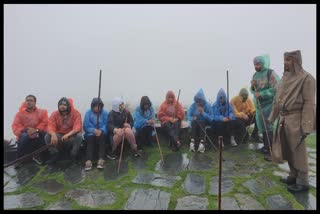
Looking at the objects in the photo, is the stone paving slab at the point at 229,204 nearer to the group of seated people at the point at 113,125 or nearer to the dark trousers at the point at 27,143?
the group of seated people at the point at 113,125

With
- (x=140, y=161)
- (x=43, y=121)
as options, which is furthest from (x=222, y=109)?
(x=43, y=121)

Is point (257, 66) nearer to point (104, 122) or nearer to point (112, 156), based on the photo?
point (104, 122)

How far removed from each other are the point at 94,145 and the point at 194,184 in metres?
2.48

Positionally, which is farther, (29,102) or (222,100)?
(222,100)

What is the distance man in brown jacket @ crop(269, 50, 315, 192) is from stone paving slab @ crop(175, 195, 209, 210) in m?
1.42

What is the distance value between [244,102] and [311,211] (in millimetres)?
4079

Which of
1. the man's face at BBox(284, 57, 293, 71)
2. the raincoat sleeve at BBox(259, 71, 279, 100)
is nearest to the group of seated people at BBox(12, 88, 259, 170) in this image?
the raincoat sleeve at BBox(259, 71, 279, 100)

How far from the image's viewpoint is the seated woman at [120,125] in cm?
655

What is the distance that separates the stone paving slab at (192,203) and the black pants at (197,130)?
278cm

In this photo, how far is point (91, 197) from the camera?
4688 millimetres

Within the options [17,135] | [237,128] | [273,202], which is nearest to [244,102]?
[237,128]

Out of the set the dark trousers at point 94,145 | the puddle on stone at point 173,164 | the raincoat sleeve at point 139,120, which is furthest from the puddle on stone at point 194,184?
the raincoat sleeve at point 139,120

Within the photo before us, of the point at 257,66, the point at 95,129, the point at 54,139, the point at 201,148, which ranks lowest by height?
the point at 201,148

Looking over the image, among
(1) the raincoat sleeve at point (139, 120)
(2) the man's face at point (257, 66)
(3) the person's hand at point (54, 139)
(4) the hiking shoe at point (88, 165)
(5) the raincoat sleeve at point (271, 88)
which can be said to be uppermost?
(2) the man's face at point (257, 66)
